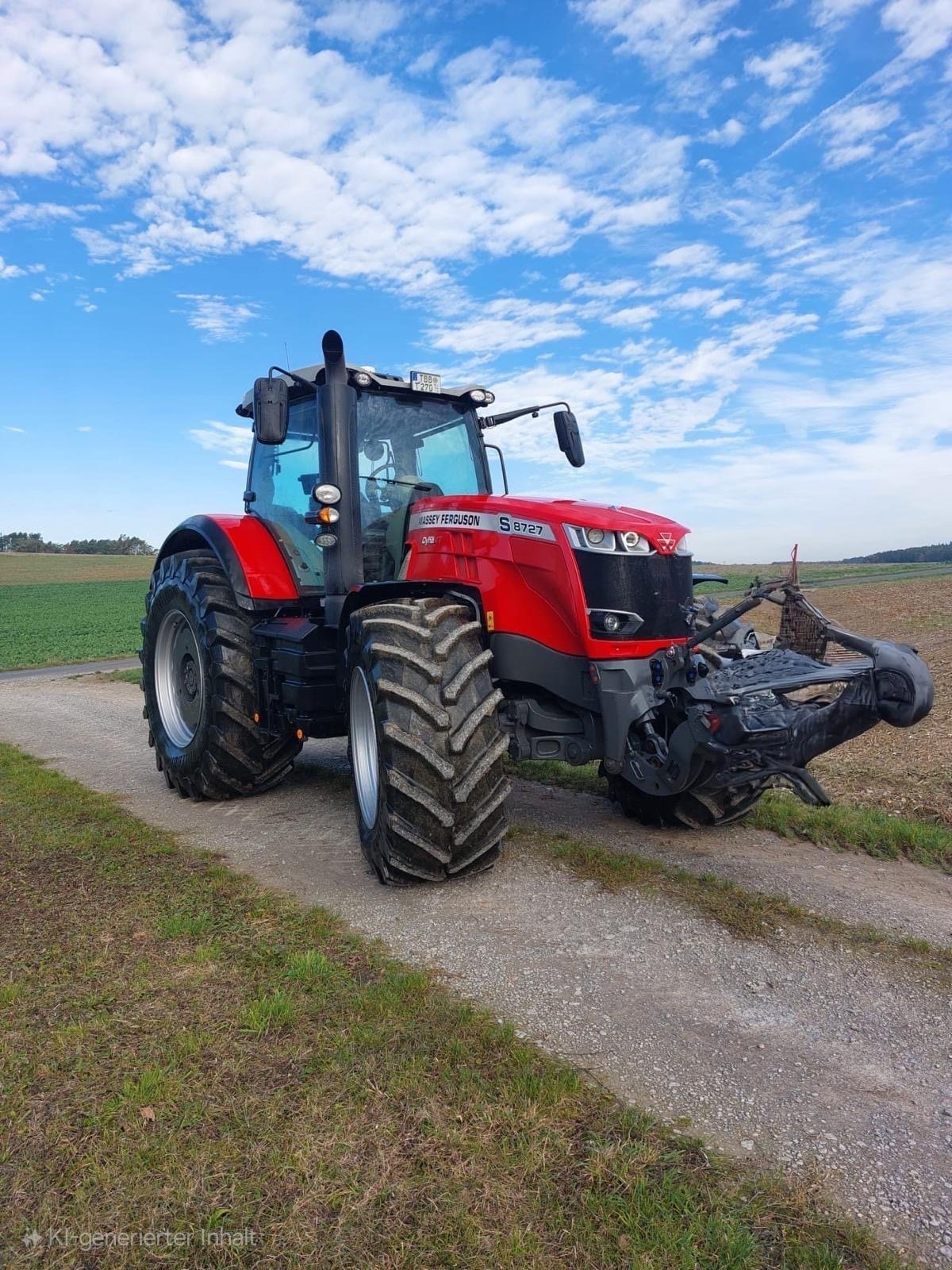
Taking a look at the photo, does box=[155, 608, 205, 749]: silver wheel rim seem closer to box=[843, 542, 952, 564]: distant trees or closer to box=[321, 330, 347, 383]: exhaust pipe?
box=[321, 330, 347, 383]: exhaust pipe

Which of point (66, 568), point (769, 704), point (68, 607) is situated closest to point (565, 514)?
point (769, 704)

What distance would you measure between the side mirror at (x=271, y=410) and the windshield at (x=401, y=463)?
592 millimetres

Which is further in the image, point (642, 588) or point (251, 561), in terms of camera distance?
point (251, 561)

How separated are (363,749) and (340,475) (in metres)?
1.69

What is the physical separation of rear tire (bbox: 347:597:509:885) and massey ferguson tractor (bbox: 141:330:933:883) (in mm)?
11

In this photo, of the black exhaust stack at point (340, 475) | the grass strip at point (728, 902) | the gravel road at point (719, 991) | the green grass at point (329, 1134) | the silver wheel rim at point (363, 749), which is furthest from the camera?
the black exhaust stack at point (340, 475)

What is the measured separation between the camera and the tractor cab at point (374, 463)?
17.5 ft

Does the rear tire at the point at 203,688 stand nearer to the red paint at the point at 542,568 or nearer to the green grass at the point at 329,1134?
the red paint at the point at 542,568

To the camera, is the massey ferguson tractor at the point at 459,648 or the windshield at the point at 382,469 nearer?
the massey ferguson tractor at the point at 459,648

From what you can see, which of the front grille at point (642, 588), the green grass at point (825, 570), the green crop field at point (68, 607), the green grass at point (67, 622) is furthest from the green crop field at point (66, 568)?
the front grille at point (642, 588)

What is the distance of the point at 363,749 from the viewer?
4.81 m

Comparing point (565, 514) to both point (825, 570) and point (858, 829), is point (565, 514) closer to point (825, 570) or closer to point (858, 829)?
point (858, 829)

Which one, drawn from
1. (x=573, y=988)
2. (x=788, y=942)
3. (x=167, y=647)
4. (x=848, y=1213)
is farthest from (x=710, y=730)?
(x=167, y=647)

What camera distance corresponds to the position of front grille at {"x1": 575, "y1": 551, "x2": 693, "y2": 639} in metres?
4.29
